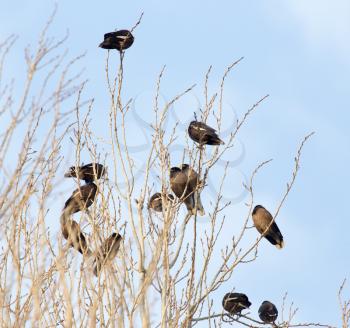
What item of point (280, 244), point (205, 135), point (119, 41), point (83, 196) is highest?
point (119, 41)

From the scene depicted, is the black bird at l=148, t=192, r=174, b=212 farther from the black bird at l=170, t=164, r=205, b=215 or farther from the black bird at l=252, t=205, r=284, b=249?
the black bird at l=252, t=205, r=284, b=249

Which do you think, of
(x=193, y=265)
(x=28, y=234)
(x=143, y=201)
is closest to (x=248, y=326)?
(x=193, y=265)

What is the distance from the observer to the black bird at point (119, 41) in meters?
7.84

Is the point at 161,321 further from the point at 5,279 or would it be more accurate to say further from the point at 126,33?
the point at 126,33

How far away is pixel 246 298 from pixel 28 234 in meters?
2.50

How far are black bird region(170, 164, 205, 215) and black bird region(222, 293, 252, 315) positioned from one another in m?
1.20

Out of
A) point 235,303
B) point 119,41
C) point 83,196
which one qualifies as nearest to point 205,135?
point 83,196

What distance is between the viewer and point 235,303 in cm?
783

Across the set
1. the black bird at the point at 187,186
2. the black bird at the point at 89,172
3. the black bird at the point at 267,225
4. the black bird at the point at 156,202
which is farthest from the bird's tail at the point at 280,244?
Answer: the black bird at the point at 89,172

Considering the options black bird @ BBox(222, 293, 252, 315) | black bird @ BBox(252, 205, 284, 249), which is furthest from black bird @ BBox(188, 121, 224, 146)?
black bird @ BBox(222, 293, 252, 315)

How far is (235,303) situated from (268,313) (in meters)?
0.63

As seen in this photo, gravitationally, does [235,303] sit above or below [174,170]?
below

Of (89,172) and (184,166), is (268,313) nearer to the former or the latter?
(184,166)

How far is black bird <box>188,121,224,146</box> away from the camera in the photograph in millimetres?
7255
